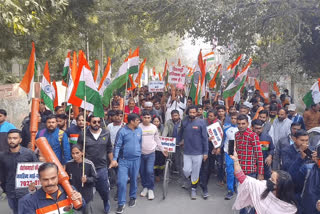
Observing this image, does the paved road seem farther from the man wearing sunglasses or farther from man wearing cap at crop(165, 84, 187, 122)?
man wearing cap at crop(165, 84, 187, 122)

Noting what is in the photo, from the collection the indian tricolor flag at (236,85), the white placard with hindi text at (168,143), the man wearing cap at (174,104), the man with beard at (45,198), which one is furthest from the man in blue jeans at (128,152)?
the indian tricolor flag at (236,85)

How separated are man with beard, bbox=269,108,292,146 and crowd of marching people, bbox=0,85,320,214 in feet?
0.07

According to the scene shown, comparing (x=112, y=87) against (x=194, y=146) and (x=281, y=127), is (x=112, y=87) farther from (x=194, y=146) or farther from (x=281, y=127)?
(x=281, y=127)

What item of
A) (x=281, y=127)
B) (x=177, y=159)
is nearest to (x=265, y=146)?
(x=281, y=127)

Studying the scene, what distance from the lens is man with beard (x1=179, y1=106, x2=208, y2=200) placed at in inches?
244

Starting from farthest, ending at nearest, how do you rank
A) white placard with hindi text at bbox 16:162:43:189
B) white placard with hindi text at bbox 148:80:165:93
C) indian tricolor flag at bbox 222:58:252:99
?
1. white placard with hindi text at bbox 148:80:165:93
2. indian tricolor flag at bbox 222:58:252:99
3. white placard with hindi text at bbox 16:162:43:189

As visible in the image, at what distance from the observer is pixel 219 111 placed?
7473 millimetres

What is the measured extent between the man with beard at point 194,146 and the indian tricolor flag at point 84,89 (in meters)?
2.02

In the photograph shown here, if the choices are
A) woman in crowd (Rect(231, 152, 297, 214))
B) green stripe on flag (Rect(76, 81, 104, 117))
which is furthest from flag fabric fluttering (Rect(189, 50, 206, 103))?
woman in crowd (Rect(231, 152, 297, 214))

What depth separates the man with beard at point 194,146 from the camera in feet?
20.3

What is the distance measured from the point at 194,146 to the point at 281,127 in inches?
80.0

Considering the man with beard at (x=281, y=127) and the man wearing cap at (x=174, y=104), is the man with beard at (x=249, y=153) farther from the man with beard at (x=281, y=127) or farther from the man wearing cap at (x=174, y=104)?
the man wearing cap at (x=174, y=104)

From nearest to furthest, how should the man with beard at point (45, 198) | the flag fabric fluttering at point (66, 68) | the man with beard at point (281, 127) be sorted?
the man with beard at point (45, 198) < the man with beard at point (281, 127) < the flag fabric fluttering at point (66, 68)

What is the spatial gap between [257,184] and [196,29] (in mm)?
8904
